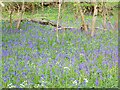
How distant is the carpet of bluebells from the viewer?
19.3ft

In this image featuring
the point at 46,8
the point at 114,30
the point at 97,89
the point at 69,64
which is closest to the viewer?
the point at 97,89

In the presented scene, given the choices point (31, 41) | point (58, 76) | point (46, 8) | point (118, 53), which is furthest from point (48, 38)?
point (46, 8)

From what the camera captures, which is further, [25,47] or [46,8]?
[46,8]

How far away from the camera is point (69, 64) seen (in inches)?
275

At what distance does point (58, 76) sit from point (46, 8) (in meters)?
18.6

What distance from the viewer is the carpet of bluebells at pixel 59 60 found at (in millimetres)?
5871

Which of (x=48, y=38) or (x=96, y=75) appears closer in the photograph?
(x=96, y=75)

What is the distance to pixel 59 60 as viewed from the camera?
293 inches

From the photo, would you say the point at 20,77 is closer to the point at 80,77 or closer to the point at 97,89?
the point at 80,77

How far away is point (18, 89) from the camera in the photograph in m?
5.47

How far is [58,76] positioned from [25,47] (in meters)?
3.15

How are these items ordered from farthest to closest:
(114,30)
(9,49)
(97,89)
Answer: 1. (114,30)
2. (9,49)
3. (97,89)

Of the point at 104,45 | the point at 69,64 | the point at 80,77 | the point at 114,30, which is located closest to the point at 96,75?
the point at 80,77

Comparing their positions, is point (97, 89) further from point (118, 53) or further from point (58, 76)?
point (118, 53)
